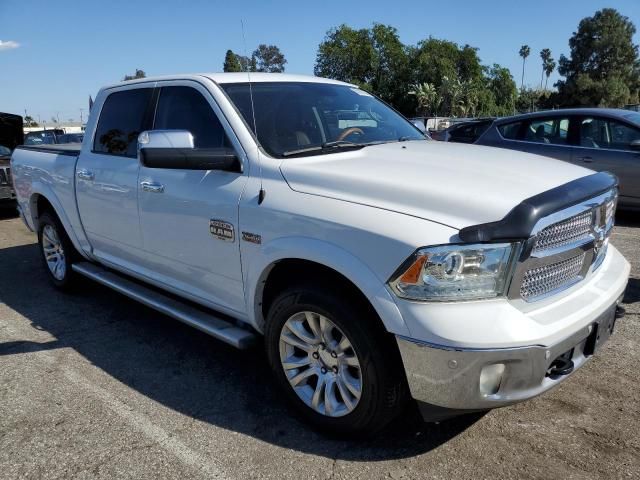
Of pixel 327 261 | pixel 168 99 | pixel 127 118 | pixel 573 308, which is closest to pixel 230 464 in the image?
pixel 327 261

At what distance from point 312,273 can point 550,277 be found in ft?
3.77

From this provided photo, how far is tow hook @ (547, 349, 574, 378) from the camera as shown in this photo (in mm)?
2498

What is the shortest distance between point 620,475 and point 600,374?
40.7 inches

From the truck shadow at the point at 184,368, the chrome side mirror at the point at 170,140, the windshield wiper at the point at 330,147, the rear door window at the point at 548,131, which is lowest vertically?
the truck shadow at the point at 184,368

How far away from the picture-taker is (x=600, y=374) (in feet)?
11.3

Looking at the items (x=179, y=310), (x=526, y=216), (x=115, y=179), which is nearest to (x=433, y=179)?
(x=526, y=216)

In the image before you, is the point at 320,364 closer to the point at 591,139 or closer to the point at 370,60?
the point at 591,139

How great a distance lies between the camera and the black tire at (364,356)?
2.54 meters

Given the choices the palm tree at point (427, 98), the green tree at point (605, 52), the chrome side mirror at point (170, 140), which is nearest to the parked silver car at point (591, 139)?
the chrome side mirror at point (170, 140)

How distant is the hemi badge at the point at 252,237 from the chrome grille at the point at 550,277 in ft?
4.43

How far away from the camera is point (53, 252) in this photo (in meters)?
5.60

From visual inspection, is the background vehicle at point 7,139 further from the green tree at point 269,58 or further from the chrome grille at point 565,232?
the chrome grille at point 565,232

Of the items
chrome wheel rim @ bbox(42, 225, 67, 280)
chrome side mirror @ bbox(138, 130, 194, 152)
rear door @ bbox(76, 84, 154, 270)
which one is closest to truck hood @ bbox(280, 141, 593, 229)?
chrome side mirror @ bbox(138, 130, 194, 152)

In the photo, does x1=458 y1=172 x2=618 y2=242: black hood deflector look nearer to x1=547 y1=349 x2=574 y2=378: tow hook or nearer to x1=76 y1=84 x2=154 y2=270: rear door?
x1=547 y1=349 x2=574 y2=378: tow hook
